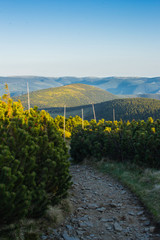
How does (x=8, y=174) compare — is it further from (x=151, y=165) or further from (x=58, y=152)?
(x=151, y=165)

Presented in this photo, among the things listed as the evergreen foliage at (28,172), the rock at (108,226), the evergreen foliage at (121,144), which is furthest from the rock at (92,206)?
the evergreen foliage at (121,144)

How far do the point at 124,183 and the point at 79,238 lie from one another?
4.92 meters

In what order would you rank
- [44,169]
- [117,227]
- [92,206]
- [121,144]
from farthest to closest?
[121,144]
[92,206]
[117,227]
[44,169]

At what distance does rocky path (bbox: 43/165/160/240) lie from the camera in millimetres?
6078

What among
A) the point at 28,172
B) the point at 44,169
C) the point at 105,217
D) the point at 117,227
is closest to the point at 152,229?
the point at 117,227

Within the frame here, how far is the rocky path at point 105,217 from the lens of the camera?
6.08 metres

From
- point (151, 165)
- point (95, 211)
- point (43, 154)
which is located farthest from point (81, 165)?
point (43, 154)

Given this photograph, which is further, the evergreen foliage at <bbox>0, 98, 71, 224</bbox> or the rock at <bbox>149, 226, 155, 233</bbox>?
the rock at <bbox>149, 226, 155, 233</bbox>

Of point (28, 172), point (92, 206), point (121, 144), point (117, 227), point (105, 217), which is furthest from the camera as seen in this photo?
point (121, 144)

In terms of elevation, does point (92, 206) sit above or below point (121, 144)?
below

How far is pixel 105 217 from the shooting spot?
720 cm

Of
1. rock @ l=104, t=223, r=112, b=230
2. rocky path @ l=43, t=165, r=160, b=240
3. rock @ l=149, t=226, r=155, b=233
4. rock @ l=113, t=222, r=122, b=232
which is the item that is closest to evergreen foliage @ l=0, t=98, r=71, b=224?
rocky path @ l=43, t=165, r=160, b=240

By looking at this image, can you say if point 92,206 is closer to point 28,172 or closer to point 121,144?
point 28,172

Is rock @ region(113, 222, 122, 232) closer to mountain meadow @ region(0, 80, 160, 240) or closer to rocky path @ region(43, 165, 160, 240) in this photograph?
rocky path @ region(43, 165, 160, 240)
